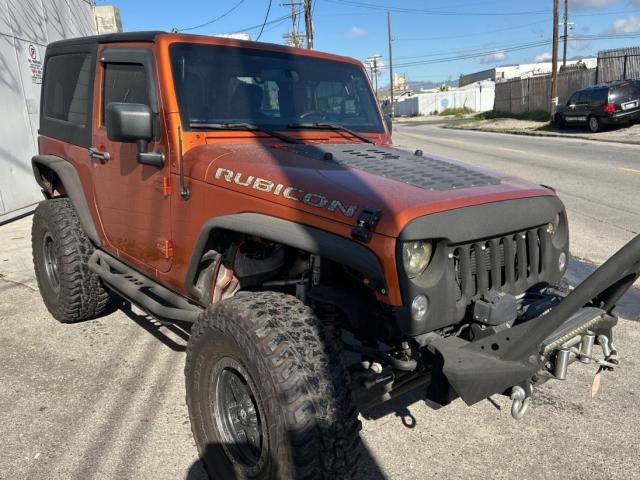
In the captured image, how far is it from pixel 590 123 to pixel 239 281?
74.8ft

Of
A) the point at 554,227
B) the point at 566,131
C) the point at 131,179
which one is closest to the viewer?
the point at 554,227

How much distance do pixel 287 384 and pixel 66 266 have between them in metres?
2.78

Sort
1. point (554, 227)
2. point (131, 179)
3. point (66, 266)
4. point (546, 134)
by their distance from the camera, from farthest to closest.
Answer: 1. point (546, 134)
2. point (66, 266)
3. point (131, 179)
4. point (554, 227)

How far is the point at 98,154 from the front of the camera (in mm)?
3725

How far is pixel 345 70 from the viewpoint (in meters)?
4.06

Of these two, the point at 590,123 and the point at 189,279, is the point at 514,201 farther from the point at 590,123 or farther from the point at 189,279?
the point at 590,123

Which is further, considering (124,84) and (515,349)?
(124,84)

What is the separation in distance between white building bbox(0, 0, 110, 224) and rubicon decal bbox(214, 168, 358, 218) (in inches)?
310

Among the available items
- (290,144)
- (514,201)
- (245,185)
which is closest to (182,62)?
(290,144)

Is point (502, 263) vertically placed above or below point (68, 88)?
below

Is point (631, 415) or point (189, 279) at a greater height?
point (189, 279)

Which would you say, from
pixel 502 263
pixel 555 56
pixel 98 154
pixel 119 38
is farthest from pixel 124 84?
pixel 555 56

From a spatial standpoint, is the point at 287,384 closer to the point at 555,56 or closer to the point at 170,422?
the point at 170,422

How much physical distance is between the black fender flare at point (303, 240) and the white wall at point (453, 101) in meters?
60.2
